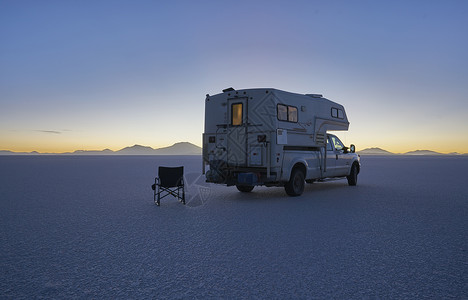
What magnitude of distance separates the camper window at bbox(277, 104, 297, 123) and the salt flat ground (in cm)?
268

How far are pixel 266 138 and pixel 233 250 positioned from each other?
18.0 ft

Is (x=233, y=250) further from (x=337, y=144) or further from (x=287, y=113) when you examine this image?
(x=337, y=144)

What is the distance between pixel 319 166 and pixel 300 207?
3593 mm

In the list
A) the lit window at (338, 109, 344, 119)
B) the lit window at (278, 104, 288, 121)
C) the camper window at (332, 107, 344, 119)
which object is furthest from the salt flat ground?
the lit window at (338, 109, 344, 119)

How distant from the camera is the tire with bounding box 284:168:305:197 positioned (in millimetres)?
10961

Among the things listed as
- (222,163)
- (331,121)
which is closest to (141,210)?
(222,163)

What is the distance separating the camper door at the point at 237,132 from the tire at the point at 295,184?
159 cm

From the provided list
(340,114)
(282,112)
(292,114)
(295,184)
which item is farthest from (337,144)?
(282,112)

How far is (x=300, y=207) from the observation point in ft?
29.8

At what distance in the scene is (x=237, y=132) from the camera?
10875mm

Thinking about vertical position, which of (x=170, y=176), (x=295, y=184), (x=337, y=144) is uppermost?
(x=337, y=144)

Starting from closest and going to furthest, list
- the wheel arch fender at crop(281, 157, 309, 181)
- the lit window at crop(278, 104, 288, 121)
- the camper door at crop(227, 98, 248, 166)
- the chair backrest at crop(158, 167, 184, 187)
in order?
1. the chair backrest at crop(158, 167, 184, 187)
2. the lit window at crop(278, 104, 288, 121)
3. the wheel arch fender at crop(281, 157, 309, 181)
4. the camper door at crop(227, 98, 248, 166)

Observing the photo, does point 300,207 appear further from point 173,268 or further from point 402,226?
point 173,268

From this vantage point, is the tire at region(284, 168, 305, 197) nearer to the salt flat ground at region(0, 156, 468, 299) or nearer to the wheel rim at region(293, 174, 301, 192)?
the wheel rim at region(293, 174, 301, 192)
